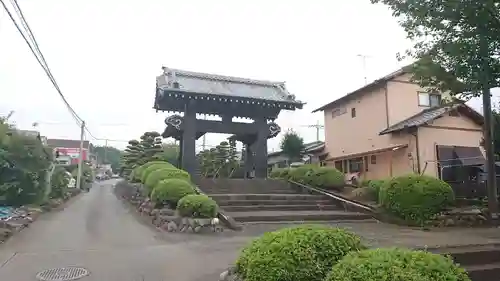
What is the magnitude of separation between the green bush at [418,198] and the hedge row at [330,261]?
25.4 feet

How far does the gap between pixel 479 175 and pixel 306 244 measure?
15526 millimetres

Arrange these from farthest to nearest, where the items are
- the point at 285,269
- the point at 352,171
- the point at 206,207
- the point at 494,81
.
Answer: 1. the point at 352,171
2. the point at 206,207
3. the point at 494,81
4. the point at 285,269

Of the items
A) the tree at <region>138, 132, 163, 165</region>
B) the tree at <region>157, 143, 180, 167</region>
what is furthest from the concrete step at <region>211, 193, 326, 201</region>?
the tree at <region>138, 132, 163, 165</region>

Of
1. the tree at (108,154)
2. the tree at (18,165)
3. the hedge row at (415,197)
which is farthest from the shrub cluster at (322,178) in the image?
the tree at (108,154)

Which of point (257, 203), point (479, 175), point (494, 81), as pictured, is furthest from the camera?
point (479, 175)

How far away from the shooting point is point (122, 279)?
520 centimetres

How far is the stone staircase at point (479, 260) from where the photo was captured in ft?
15.0

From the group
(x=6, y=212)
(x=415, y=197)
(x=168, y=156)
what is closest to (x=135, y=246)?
(x=6, y=212)

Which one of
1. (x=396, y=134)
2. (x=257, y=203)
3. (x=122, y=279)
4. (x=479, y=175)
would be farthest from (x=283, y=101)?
(x=122, y=279)

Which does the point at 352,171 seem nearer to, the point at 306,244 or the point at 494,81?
the point at 494,81

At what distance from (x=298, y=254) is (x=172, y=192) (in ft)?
24.6

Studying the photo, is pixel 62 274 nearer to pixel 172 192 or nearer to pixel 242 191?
pixel 172 192

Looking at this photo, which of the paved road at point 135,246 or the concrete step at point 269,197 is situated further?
the concrete step at point 269,197

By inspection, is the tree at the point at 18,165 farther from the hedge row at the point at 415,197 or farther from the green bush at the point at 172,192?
the hedge row at the point at 415,197
